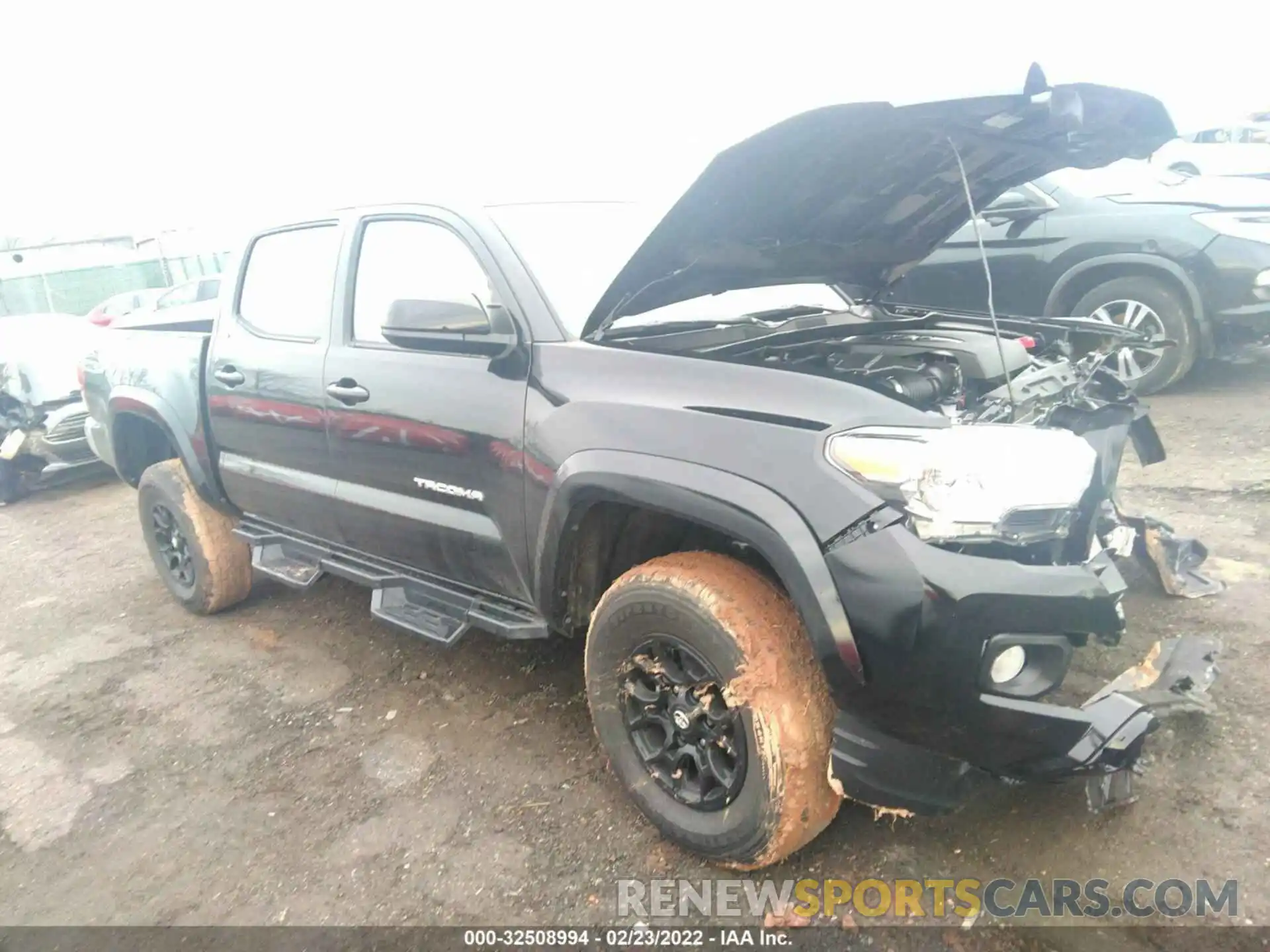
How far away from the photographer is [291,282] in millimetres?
3781

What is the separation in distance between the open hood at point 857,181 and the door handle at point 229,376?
198 cm

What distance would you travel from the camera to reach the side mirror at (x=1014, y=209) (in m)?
6.32

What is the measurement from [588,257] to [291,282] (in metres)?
1.54

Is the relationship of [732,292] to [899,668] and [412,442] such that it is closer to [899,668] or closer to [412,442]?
[412,442]

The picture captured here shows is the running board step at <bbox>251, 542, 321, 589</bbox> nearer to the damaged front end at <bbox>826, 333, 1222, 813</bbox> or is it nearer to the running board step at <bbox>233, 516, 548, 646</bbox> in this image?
the running board step at <bbox>233, 516, 548, 646</bbox>

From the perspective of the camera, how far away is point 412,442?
3.03 metres

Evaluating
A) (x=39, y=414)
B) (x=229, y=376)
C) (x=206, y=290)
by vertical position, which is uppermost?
(x=229, y=376)

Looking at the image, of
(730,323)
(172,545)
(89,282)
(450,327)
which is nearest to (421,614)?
(450,327)

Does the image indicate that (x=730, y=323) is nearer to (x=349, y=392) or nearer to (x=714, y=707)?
(x=714, y=707)

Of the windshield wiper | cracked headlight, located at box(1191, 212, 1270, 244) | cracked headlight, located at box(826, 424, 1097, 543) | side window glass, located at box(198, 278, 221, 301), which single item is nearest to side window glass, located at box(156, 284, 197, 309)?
side window glass, located at box(198, 278, 221, 301)

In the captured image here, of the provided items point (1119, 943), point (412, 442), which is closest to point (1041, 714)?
point (1119, 943)

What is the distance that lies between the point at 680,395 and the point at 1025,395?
3.83 feet

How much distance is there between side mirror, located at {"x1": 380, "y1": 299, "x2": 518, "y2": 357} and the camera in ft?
8.75

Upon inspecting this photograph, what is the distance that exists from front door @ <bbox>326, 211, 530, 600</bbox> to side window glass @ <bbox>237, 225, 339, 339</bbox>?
0.19 meters
